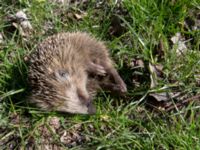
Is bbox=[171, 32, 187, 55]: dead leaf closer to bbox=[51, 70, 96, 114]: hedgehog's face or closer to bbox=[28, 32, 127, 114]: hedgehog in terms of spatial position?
bbox=[28, 32, 127, 114]: hedgehog

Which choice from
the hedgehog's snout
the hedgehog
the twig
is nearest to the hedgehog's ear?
the hedgehog

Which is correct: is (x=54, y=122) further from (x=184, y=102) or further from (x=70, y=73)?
(x=184, y=102)

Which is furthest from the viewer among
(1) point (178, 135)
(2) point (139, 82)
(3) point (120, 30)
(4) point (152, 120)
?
(3) point (120, 30)

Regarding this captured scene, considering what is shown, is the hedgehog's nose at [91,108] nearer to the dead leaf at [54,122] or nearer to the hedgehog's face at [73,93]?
the hedgehog's face at [73,93]

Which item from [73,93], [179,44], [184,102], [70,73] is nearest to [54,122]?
[73,93]

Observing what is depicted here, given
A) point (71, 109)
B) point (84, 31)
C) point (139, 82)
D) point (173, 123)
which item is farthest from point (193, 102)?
point (84, 31)

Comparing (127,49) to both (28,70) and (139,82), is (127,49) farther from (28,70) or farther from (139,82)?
(28,70)
